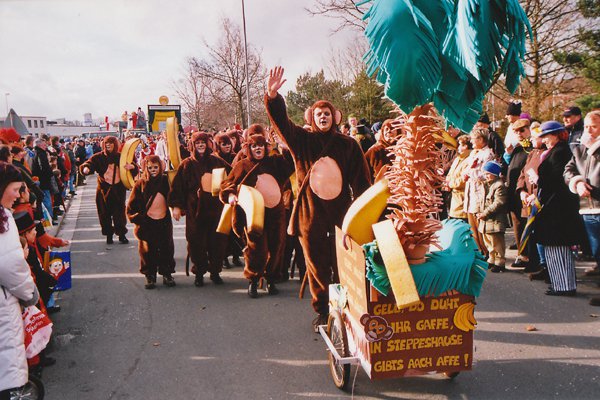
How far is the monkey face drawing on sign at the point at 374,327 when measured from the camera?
306 centimetres

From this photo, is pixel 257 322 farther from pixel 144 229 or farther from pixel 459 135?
pixel 459 135

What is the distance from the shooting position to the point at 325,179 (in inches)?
171

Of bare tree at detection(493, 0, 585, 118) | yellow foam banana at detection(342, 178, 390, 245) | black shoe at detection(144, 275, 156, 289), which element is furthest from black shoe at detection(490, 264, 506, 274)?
bare tree at detection(493, 0, 585, 118)

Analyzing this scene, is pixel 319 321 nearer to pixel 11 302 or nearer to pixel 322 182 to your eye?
pixel 322 182

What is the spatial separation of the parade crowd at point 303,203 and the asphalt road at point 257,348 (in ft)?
1.00

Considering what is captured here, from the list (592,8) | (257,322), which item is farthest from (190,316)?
(592,8)

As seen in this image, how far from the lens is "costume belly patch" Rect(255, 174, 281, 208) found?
566cm

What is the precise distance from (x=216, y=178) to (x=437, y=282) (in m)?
3.62

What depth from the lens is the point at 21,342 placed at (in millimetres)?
3178

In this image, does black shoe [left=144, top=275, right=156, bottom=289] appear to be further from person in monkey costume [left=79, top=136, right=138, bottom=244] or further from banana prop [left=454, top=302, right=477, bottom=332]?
banana prop [left=454, top=302, right=477, bottom=332]

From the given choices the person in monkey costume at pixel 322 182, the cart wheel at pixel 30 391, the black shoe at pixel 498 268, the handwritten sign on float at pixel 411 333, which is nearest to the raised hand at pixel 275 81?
the person in monkey costume at pixel 322 182

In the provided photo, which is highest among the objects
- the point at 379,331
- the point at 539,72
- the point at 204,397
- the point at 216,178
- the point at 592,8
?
the point at 592,8

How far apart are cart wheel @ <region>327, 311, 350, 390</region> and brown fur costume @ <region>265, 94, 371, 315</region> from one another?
2.21 ft

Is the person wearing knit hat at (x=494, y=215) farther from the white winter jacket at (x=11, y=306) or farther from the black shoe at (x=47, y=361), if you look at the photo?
the white winter jacket at (x=11, y=306)
